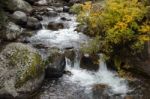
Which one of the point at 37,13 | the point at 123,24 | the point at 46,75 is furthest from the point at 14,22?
the point at 123,24

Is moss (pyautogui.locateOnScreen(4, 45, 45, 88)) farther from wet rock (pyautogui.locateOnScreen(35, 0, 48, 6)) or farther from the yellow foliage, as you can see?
wet rock (pyautogui.locateOnScreen(35, 0, 48, 6))

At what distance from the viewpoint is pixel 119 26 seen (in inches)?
603

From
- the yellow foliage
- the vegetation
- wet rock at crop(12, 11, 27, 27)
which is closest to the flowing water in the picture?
the vegetation

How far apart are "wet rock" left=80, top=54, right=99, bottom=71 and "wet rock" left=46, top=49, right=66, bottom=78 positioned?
1.19 m

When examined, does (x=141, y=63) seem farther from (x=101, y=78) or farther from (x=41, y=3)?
(x=41, y=3)

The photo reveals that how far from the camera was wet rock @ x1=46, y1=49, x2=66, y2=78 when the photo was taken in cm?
1562

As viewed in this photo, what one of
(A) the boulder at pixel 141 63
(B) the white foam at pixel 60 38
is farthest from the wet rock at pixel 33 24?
(A) the boulder at pixel 141 63

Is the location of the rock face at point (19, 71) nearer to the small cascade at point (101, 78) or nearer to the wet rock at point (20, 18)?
the small cascade at point (101, 78)

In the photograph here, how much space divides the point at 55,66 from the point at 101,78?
2.15 m

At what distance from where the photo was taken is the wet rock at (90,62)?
16656 mm

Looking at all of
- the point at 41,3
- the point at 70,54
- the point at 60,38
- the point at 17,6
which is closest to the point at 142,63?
the point at 70,54

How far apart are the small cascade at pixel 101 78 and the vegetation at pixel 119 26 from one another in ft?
2.71

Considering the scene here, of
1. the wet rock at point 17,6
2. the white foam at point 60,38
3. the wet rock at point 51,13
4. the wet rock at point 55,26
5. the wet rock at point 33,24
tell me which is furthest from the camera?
the wet rock at point 51,13

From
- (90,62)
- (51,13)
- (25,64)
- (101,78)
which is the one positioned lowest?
(101,78)
